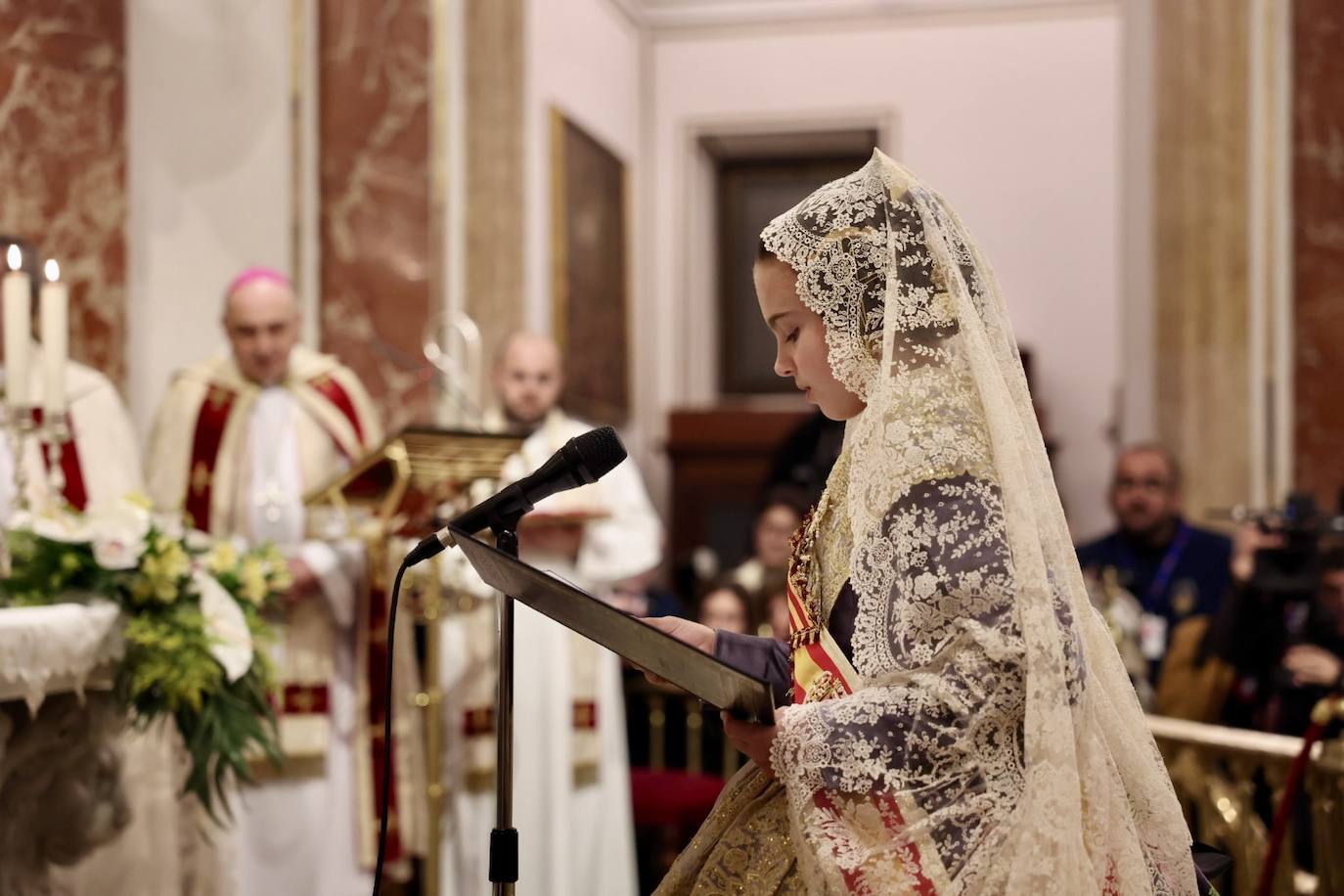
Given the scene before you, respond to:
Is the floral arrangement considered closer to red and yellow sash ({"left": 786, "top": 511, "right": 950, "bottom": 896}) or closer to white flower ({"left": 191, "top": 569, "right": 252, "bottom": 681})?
white flower ({"left": 191, "top": 569, "right": 252, "bottom": 681})

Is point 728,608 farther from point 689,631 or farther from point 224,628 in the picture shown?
point 689,631

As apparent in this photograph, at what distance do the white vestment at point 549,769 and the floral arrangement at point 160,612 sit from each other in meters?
1.89

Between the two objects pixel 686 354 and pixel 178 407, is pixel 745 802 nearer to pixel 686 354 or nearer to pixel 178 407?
pixel 178 407

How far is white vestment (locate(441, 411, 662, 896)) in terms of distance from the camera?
575cm

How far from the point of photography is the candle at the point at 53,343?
3.67 m

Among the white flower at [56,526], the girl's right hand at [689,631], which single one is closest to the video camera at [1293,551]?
the girl's right hand at [689,631]

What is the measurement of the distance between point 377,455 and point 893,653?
2.79 m

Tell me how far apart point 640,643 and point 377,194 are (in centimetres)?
546

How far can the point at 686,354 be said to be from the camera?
1233 centimetres

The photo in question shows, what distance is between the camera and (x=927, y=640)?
2.27 m

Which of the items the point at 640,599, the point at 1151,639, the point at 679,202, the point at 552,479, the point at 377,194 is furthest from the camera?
the point at 679,202

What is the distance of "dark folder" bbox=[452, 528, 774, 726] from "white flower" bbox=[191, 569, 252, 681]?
1737 millimetres

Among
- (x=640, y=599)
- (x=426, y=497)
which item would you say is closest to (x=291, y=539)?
(x=426, y=497)

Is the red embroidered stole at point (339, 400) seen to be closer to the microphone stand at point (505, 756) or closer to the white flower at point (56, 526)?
the white flower at point (56, 526)
